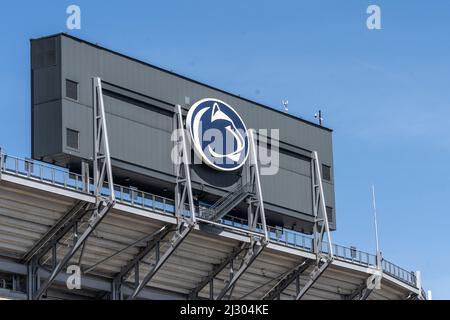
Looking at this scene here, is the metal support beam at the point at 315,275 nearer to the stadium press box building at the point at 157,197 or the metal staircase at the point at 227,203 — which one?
the stadium press box building at the point at 157,197

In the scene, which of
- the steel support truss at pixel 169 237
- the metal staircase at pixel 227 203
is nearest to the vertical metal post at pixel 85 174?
the steel support truss at pixel 169 237

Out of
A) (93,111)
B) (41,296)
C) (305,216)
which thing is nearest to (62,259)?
(41,296)

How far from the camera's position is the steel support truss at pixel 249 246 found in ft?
270

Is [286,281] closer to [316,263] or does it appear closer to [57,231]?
[316,263]

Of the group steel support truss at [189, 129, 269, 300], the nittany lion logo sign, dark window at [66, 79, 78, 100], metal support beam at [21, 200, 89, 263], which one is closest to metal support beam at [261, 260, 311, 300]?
steel support truss at [189, 129, 269, 300]

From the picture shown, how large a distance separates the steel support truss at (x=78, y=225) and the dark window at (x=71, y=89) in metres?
1.57

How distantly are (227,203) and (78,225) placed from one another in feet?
40.9

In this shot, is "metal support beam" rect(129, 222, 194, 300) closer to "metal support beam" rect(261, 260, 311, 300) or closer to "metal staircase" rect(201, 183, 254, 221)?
"metal staircase" rect(201, 183, 254, 221)

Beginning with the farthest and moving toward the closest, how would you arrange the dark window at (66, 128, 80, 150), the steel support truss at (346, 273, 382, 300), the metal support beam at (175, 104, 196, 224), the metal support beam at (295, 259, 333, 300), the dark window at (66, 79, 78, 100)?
the steel support truss at (346, 273, 382, 300) < the metal support beam at (295, 259, 333, 300) < the metal support beam at (175, 104, 196, 224) < the dark window at (66, 79, 78, 100) < the dark window at (66, 128, 80, 150)

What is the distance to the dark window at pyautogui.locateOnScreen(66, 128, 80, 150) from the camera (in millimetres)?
73919

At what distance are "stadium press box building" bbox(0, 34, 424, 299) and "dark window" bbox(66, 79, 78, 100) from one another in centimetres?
8
